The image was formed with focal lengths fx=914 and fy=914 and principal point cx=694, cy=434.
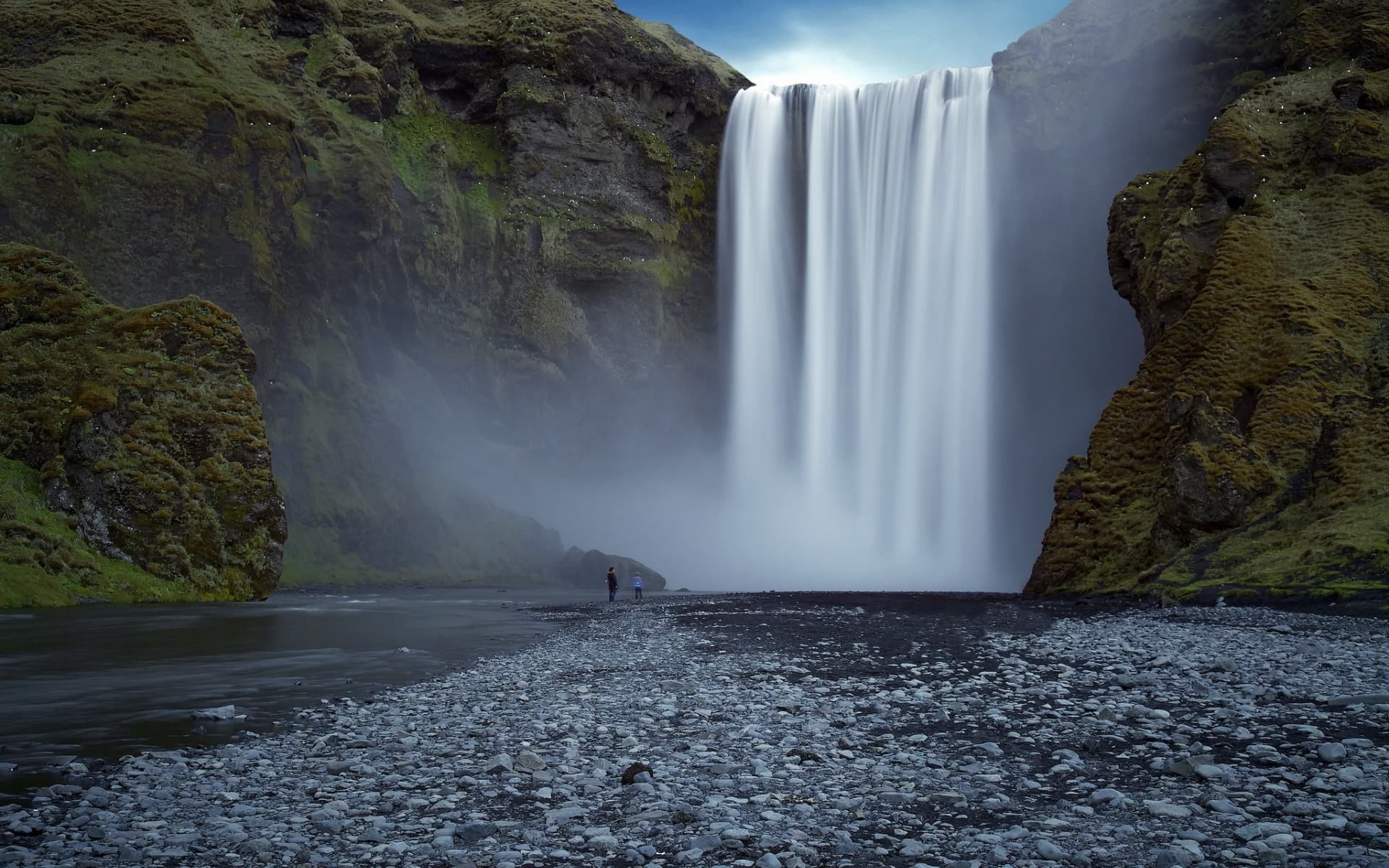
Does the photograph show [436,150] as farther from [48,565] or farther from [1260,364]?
[1260,364]

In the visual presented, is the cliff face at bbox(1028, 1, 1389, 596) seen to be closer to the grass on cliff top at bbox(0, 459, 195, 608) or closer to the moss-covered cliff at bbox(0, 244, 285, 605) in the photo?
the moss-covered cliff at bbox(0, 244, 285, 605)

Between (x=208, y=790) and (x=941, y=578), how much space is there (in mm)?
58853

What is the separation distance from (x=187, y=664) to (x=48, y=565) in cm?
1818

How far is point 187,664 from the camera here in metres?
16.4

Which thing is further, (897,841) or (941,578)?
(941,578)

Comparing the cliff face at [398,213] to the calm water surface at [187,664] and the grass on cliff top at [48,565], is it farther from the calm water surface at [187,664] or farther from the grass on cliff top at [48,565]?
the calm water surface at [187,664]

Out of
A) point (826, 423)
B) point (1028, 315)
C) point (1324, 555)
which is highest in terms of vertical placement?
point (1028, 315)

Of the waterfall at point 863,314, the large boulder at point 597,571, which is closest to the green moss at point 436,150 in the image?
the waterfall at point 863,314

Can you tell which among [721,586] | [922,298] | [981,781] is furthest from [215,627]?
[922,298]

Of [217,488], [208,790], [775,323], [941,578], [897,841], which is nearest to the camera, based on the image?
[897,841]

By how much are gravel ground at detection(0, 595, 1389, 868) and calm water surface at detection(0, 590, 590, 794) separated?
4.03ft

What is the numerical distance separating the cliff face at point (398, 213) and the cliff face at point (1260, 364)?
131 ft

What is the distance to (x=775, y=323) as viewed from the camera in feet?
245

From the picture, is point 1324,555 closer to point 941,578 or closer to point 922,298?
point 941,578
